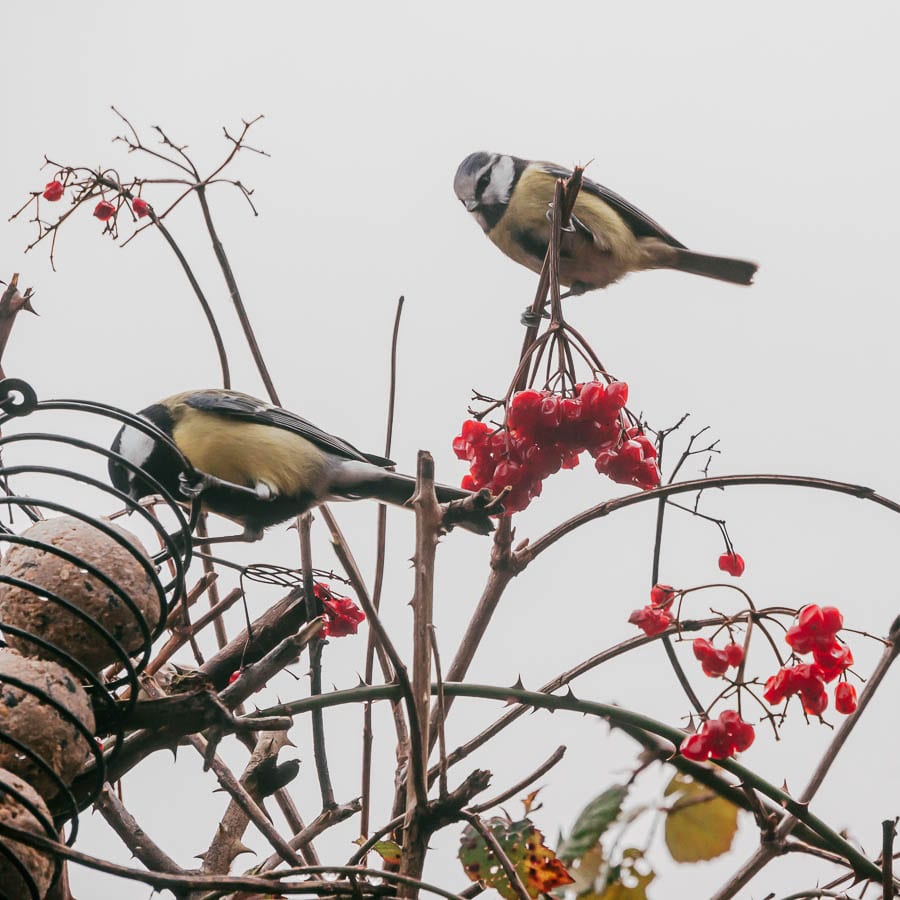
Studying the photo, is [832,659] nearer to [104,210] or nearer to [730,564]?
[730,564]

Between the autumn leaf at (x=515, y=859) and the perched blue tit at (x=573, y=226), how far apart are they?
2049mm

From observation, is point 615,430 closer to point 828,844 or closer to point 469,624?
point 469,624

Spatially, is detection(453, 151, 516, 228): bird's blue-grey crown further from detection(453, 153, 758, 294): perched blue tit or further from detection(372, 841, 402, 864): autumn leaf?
detection(372, 841, 402, 864): autumn leaf

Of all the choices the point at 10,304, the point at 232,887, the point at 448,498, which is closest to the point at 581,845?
the point at 232,887

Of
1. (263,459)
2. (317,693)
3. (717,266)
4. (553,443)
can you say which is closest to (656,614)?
(553,443)

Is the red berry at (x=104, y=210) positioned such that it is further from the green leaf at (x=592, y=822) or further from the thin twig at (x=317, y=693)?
the green leaf at (x=592, y=822)

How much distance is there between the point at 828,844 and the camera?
3.77 feet

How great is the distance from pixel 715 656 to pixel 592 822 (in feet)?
0.95

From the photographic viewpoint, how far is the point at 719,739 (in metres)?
1.17

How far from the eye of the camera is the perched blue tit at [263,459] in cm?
225

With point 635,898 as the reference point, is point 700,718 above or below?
above

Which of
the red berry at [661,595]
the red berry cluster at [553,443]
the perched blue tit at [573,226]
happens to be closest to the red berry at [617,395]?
the red berry cluster at [553,443]

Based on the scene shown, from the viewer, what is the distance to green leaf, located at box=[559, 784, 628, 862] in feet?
3.67

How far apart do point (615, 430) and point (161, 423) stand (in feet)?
3.82
